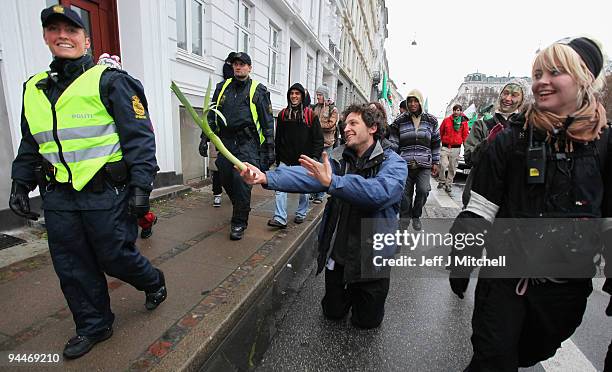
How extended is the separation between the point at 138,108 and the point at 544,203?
221 cm

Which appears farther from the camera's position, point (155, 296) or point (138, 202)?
point (155, 296)

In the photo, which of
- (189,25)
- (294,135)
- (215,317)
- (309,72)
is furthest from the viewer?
(309,72)

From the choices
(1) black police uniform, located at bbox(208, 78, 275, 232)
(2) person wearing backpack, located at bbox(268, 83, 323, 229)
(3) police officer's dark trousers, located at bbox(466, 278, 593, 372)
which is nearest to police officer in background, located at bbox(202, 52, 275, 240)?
(1) black police uniform, located at bbox(208, 78, 275, 232)

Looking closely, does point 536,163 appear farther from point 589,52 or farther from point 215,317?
point 215,317

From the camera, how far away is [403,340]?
2604 millimetres

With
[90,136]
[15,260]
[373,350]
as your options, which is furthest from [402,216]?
[15,260]

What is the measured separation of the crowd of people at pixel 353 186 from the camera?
4.78 feet

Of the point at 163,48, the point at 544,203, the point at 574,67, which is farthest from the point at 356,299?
the point at 163,48

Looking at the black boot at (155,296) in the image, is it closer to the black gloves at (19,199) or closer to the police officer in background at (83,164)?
the police officer in background at (83,164)

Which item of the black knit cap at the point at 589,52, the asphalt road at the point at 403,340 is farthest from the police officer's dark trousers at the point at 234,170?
the black knit cap at the point at 589,52

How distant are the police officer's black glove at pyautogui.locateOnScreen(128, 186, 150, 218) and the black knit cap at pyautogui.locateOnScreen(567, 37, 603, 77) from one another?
2.28 m

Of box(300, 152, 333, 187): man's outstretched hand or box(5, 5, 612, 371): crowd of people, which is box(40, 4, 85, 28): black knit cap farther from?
box(300, 152, 333, 187): man's outstretched hand

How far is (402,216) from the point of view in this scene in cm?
529

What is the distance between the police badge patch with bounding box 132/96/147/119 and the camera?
199 centimetres
